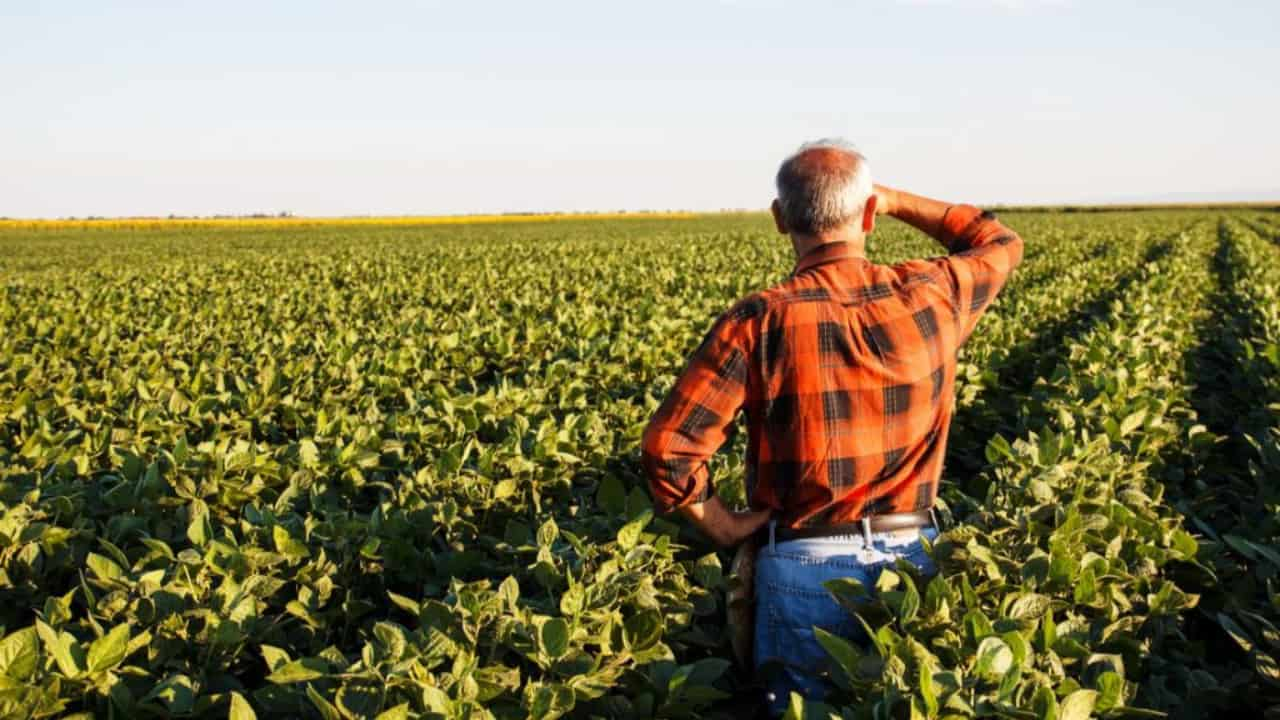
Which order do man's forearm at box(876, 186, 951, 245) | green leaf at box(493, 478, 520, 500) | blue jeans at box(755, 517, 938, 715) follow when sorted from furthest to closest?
1. green leaf at box(493, 478, 520, 500)
2. man's forearm at box(876, 186, 951, 245)
3. blue jeans at box(755, 517, 938, 715)

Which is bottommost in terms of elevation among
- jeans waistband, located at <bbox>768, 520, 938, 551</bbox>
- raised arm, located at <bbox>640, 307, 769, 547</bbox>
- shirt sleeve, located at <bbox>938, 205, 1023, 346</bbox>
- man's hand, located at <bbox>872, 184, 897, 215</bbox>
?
jeans waistband, located at <bbox>768, 520, 938, 551</bbox>

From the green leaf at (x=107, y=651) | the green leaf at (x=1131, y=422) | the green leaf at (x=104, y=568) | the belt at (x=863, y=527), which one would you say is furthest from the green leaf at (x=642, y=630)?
the green leaf at (x=1131, y=422)

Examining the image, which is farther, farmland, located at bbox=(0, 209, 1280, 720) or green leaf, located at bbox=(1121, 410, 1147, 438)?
green leaf, located at bbox=(1121, 410, 1147, 438)

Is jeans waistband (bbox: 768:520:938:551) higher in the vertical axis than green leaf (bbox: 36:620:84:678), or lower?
higher

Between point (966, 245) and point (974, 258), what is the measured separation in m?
0.28

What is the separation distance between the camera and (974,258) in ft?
8.52

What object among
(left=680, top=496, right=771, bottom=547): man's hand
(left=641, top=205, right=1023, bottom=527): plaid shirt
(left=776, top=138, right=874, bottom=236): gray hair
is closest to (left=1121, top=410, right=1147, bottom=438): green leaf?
(left=641, top=205, right=1023, bottom=527): plaid shirt

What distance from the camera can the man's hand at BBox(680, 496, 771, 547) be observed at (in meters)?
2.48

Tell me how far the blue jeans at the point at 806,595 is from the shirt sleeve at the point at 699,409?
0.41 meters

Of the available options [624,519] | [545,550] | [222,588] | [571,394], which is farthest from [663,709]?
[571,394]

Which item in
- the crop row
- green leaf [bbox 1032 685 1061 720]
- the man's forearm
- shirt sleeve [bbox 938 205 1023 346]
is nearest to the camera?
green leaf [bbox 1032 685 1061 720]

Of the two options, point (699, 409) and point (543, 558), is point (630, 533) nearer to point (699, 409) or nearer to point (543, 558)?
point (543, 558)

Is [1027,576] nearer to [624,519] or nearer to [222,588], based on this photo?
[624,519]

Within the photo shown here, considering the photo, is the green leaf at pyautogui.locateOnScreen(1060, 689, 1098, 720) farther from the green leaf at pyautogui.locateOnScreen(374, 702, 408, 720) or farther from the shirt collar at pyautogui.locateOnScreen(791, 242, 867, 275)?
the green leaf at pyautogui.locateOnScreen(374, 702, 408, 720)
